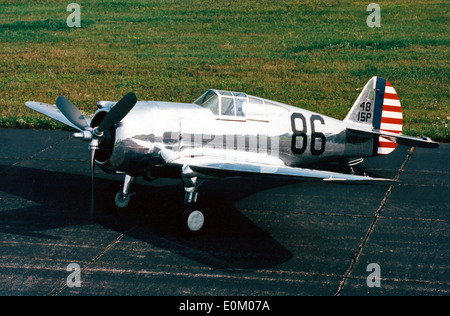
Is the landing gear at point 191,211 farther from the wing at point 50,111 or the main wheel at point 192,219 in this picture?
the wing at point 50,111

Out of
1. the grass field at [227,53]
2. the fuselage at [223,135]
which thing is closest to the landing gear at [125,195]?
the fuselage at [223,135]

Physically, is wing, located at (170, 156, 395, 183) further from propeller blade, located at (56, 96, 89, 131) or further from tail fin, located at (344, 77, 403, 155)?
tail fin, located at (344, 77, 403, 155)

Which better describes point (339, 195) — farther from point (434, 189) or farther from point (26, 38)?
point (26, 38)

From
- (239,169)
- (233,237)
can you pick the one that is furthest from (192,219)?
(239,169)

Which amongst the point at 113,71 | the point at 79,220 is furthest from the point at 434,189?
the point at 113,71

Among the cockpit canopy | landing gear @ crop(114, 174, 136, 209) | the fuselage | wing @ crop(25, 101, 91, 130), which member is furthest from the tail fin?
wing @ crop(25, 101, 91, 130)

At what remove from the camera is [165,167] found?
12406 millimetres

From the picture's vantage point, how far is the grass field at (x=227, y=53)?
24516 millimetres

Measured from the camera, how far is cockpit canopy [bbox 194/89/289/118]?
12.9m

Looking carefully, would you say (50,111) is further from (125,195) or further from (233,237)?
(233,237)

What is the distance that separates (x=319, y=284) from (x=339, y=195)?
443cm

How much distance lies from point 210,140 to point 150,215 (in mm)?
1956

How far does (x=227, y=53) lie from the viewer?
31.7m

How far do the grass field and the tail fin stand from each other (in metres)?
4.61
